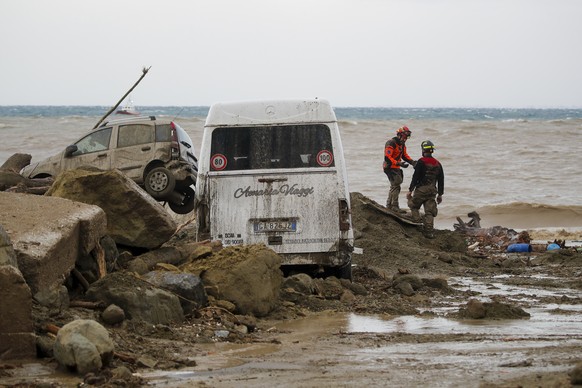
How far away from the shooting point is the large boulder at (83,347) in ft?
20.6

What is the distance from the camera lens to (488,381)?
6.02 metres

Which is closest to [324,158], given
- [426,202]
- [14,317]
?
[14,317]

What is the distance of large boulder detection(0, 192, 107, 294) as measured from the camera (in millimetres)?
7517

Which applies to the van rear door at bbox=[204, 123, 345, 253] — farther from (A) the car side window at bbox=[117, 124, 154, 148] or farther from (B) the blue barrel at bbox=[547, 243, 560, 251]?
(A) the car side window at bbox=[117, 124, 154, 148]

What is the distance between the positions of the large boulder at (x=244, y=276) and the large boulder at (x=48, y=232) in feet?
3.62

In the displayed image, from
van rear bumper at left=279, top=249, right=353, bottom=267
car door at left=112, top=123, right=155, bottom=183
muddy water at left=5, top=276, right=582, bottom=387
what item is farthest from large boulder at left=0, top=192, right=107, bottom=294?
car door at left=112, top=123, right=155, bottom=183

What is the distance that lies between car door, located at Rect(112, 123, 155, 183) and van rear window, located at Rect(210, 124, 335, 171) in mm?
8650

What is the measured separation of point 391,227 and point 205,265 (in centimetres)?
728

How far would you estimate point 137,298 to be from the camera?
26.3 ft

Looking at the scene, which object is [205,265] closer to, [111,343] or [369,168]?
[111,343]

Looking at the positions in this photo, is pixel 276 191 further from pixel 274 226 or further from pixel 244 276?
pixel 244 276

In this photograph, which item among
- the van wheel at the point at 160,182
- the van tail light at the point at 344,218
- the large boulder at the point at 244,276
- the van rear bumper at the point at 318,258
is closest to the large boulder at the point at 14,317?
the large boulder at the point at 244,276

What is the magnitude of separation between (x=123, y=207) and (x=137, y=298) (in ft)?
6.87

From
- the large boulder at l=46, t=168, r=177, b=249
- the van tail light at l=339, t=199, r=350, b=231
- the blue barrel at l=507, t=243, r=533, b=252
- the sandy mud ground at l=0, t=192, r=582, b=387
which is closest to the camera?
the sandy mud ground at l=0, t=192, r=582, b=387
